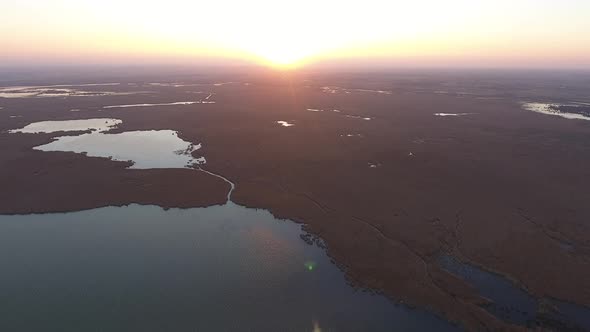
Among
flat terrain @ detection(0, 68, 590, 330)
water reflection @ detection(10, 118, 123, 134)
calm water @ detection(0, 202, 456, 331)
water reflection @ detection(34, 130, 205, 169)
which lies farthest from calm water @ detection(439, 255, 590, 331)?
water reflection @ detection(10, 118, 123, 134)

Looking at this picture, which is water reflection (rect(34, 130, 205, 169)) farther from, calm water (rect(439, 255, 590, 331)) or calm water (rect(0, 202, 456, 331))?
calm water (rect(439, 255, 590, 331))

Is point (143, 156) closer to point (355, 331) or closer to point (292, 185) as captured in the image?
point (292, 185)

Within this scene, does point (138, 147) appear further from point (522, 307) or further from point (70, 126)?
point (522, 307)

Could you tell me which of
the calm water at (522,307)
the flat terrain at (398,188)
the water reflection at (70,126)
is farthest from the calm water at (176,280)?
the water reflection at (70,126)

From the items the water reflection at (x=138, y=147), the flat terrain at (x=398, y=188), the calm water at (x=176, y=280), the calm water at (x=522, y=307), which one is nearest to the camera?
the calm water at (x=522, y=307)

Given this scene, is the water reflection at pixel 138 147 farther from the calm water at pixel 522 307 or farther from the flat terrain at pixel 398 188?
the calm water at pixel 522 307

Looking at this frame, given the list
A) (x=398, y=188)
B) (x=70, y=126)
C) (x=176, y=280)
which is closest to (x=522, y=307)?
(x=398, y=188)
